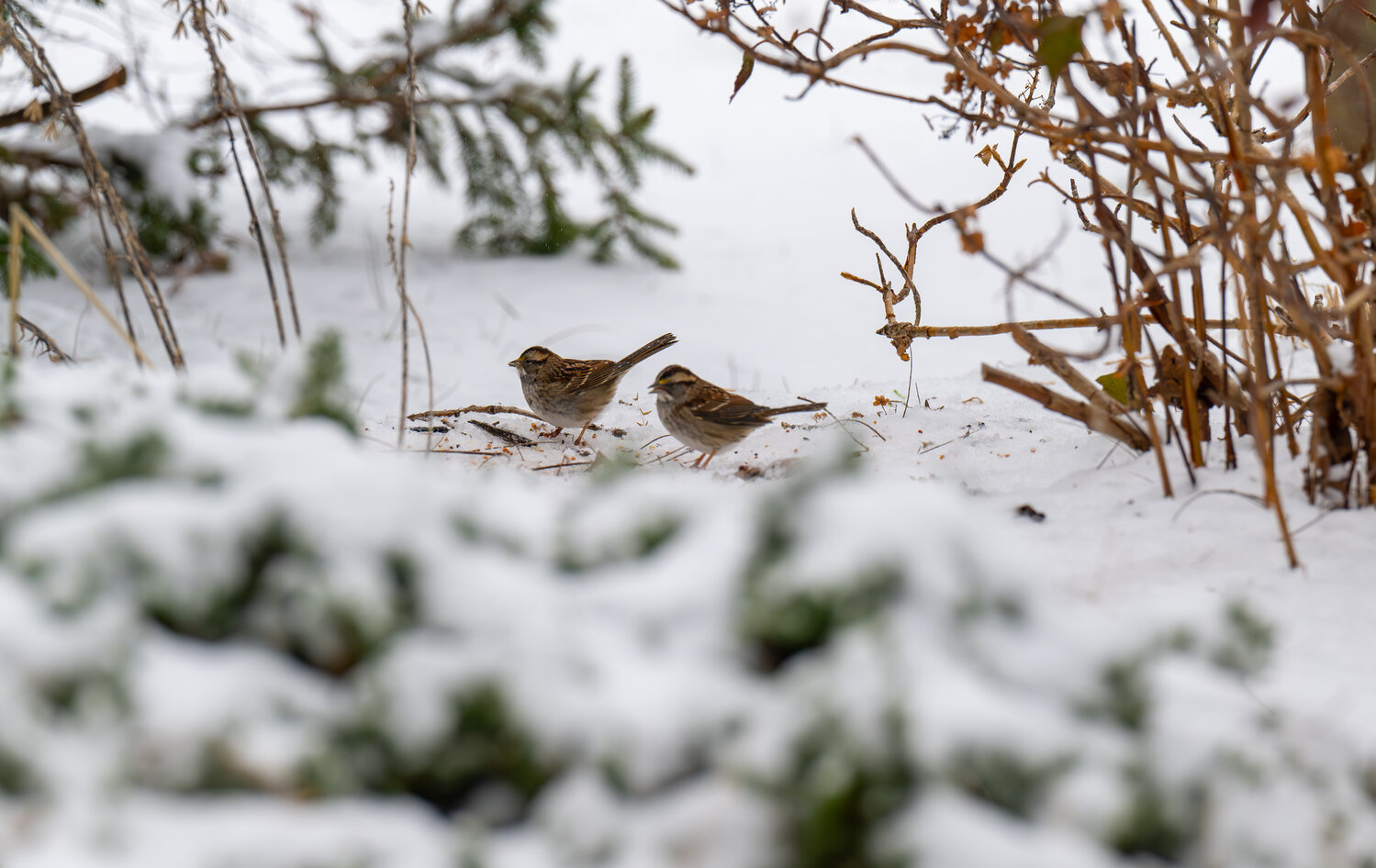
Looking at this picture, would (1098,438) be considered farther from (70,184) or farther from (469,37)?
(70,184)

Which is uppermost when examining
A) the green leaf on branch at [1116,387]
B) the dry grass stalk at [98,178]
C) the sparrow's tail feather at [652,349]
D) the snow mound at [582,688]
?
the dry grass stalk at [98,178]

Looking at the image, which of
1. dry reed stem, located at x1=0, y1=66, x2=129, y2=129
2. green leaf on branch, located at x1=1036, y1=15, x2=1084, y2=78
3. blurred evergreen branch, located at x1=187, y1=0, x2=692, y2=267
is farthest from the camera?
blurred evergreen branch, located at x1=187, y1=0, x2=692, y2=267

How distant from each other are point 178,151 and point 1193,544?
575cm

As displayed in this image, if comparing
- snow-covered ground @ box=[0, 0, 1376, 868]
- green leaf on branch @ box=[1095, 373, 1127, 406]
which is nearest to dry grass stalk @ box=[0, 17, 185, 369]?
snow-covered ground @ box=[0, 0, 1376, 868]

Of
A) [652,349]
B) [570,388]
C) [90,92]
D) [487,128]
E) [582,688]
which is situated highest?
[487,128]

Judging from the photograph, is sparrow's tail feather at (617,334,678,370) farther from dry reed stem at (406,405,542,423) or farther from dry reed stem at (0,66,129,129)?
dry reed stem at (0,66,129,129)

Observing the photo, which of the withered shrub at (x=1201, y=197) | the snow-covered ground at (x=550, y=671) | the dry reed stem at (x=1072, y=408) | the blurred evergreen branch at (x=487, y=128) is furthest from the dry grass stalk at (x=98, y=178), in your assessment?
the blurred evergreen branch at (x=487, y=128)

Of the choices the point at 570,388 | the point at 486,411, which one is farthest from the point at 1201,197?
the point at 486,411

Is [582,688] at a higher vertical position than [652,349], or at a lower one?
lower

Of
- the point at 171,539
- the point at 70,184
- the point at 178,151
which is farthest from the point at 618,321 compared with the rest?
the point at 171,539

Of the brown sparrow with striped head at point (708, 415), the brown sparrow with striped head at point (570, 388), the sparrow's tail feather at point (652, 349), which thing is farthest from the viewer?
the sparrow's tail feather at point (652, 349)

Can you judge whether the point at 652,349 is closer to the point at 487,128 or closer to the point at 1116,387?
the point at 1116,387

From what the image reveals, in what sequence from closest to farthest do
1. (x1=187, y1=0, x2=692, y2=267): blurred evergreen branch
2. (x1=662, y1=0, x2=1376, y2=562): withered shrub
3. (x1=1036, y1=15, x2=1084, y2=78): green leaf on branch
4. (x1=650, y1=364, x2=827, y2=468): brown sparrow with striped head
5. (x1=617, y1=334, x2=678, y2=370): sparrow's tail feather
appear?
(x1=1036, y1=15, x2=1084, y2=78): green leaf on branch → (x1=662, y1=0, x2=1376, y2=562): withered shrub → (x1=650, y1=364, x2=827, y2=468): brown sparrow with striped head → (x1=617, y1=334, x2=678, y2=370): sparrow's tail feather → (x1=187, y1=0, x2=692, y2=267): blurred evergreen branch

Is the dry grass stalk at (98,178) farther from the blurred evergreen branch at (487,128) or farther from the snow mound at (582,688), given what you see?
the blurred evergreen branch at (487,128)
